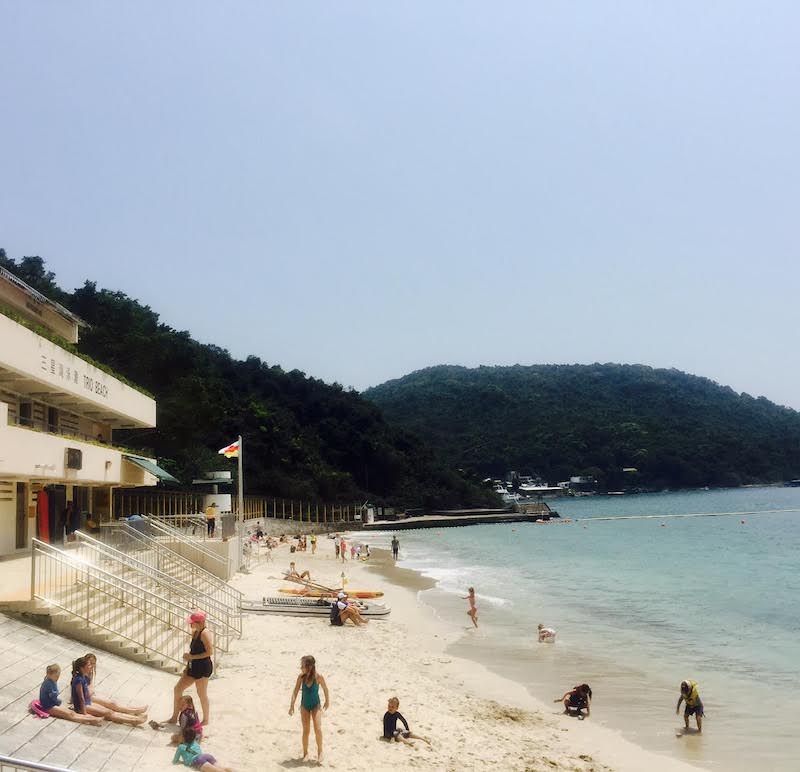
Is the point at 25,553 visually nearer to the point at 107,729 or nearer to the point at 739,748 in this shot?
the point at 107,729

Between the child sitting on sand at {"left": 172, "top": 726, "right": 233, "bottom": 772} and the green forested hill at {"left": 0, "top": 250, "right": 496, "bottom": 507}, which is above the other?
the green forested hill at {"left": 0, "top": 250, "right": 496, "bottom": 507}

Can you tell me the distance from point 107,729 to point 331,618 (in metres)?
12.8

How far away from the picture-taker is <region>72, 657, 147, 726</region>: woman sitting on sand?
30.6 feet

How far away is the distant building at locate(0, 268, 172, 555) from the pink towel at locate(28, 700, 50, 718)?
1107cm

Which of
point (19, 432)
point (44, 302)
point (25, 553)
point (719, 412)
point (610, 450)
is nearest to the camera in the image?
point (19, 432)

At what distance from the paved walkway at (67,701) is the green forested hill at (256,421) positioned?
40043 mm

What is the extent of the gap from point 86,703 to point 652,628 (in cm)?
1945

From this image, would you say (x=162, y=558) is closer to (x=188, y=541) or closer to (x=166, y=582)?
(x=188, y=541)

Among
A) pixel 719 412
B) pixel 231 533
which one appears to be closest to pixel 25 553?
pixel 231 533

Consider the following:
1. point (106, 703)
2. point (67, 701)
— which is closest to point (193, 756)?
point (106, 703)

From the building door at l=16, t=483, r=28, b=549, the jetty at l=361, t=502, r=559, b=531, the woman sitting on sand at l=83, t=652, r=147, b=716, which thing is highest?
the building door at l=16, t=483, r=28, b=549

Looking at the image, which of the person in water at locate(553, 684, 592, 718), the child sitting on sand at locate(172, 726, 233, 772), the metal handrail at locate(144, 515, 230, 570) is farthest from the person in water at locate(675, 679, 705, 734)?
the metal handrail at locate(144, 515, 230, 570)

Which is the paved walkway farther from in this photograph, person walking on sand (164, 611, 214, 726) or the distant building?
the distant building

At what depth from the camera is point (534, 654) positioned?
65.9 ft
